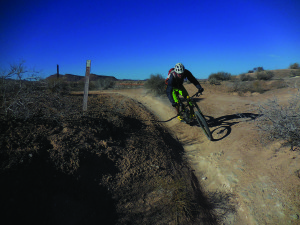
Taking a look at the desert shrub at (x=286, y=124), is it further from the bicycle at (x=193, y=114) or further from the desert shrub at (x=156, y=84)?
the desert shrub at (x=156, y=84)

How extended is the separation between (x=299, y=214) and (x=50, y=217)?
3.66 m

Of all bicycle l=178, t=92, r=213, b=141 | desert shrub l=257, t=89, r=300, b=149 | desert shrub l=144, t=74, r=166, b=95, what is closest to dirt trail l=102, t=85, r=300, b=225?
desert shrub l=257, t=89, r=300, b=149

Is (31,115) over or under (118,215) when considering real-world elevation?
over

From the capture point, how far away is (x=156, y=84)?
1366cm

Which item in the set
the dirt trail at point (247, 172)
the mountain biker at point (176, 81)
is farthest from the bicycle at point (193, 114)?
the dirt trail at point (247, 172)

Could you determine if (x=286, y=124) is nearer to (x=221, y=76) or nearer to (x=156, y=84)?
(x=156, y=84)

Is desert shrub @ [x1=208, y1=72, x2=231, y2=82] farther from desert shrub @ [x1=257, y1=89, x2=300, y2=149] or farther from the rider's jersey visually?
desert shrub @ [x1=257, y1=89, x2=300, y2=149]

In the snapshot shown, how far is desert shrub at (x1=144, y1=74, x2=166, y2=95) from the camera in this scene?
43.9ft

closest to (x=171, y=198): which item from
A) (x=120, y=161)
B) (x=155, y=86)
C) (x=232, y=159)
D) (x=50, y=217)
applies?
(x=120, y=161)

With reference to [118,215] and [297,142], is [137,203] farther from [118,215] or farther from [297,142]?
[297,142]

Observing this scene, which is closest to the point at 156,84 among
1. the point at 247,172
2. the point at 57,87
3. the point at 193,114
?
the point at 57,87

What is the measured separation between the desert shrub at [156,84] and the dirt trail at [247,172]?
7143 millimetres

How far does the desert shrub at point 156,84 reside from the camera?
43.9 feet

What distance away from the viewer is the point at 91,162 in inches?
134
